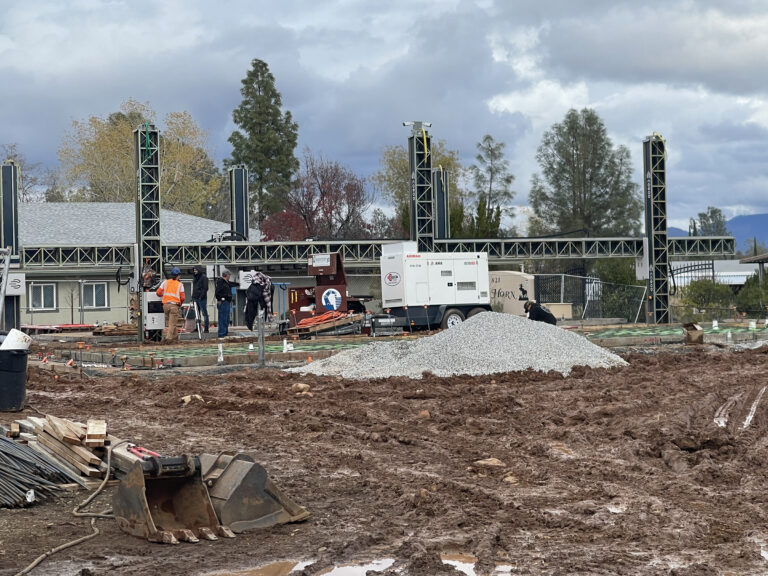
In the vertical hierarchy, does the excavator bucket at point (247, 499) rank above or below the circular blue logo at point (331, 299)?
below

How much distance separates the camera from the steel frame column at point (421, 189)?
42562mm

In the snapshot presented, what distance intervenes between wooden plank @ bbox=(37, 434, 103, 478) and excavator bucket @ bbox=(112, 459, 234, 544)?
1.61 m

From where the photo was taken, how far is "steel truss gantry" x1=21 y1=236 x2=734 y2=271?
142 ft

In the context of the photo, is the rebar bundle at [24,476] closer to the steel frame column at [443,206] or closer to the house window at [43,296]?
the house window at [43,296]

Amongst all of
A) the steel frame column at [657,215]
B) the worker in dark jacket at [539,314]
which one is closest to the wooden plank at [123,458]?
the worker in dark jacket at [539,314]

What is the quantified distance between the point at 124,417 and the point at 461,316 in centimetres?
2125

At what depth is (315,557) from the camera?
6824 mm

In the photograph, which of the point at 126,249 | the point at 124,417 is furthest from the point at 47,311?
the point at 124,417

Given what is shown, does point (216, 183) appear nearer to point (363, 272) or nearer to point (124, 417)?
point (363, 272)

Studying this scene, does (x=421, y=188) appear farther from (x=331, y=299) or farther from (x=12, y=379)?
(x=12, y=379)

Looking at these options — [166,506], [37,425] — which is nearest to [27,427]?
[37,425]

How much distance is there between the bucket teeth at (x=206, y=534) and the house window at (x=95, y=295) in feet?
138

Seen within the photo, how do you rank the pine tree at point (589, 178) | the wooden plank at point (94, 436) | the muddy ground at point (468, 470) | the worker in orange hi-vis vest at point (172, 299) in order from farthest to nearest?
the pine tree at point (589, 178) < the worker in orange hi-vis vest at point (172, 299) < the wooden plank at point (94, 436) < the muddy ground at point (468, 470)

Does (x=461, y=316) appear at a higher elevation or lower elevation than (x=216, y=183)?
lower
